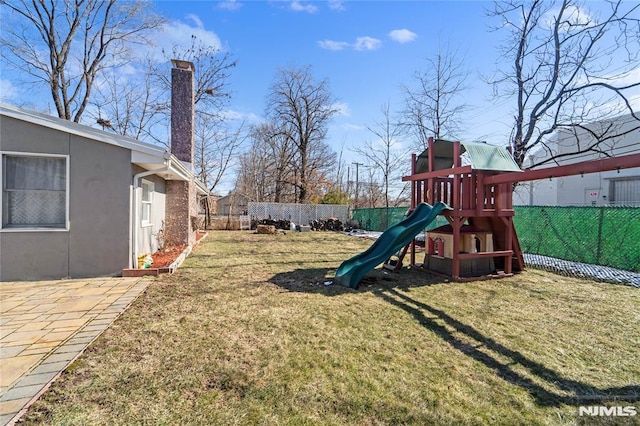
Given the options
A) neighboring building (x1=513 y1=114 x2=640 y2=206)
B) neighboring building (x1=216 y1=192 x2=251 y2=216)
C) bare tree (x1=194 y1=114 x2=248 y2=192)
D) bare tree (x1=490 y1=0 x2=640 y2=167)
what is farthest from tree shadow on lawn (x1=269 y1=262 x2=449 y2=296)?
bare tree (x1=194 y1=114 x2=248 y2=192)

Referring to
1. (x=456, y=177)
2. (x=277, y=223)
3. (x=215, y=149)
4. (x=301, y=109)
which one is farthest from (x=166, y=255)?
(x=301, y=109)

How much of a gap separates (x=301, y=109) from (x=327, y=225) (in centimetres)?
1178

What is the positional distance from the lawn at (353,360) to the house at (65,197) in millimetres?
1600

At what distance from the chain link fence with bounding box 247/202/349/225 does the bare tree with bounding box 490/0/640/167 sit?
38.1ft

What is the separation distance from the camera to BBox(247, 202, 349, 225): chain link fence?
62.4ft

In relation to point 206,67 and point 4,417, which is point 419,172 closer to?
point 4,417

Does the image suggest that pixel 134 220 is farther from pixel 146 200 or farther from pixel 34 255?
pixel 146 200

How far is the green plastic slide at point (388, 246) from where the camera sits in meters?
5.25

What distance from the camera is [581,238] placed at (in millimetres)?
7277

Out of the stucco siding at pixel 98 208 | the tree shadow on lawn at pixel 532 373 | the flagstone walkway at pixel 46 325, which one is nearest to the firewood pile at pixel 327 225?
the stucco siding at pixel 98 208

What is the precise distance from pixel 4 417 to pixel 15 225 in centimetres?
467

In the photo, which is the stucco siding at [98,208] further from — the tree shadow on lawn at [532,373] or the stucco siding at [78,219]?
the tree shadow on lawn at [532,373]

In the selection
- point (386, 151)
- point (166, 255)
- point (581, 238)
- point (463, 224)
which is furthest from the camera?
point (386, 151)

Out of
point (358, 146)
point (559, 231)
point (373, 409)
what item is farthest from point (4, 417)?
point (358, 146)
